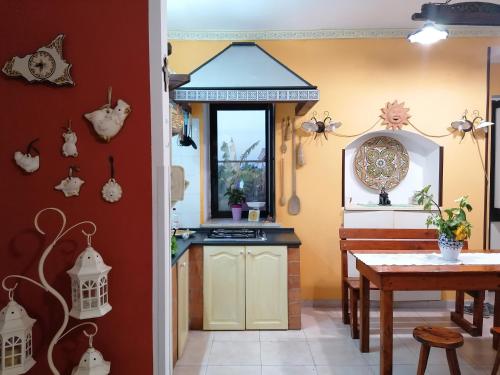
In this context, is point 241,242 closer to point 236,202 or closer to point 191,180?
point 236,202

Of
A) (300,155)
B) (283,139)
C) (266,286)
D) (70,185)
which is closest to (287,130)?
(283,139)

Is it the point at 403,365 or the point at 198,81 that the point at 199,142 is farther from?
the point at 403,365

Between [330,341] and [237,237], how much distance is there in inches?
45.2

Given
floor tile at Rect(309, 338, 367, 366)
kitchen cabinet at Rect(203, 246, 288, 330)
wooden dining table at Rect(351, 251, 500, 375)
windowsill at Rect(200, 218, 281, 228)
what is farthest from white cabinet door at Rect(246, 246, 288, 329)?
wooden dining table at Rect(351, 251, 500, 375)

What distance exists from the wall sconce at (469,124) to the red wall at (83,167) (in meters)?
3.25

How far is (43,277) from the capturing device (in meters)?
1.41

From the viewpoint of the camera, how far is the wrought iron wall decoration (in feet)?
4.39

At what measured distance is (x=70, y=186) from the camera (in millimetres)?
1501

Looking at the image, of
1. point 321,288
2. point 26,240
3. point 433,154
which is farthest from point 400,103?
point 26,240

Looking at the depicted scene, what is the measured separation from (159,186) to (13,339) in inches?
30.1

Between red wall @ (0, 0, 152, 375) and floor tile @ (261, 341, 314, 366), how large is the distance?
4.58ft

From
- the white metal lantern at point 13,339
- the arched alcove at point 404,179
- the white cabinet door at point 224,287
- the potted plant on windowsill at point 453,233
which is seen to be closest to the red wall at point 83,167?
the white metal lantern at point 13,339

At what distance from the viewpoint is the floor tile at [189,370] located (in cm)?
254

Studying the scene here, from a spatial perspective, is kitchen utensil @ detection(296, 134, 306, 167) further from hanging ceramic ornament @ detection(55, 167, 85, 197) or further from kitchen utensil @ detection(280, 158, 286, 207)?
hanging ceramic ornament @ detection(55, 167, 85, 197)
